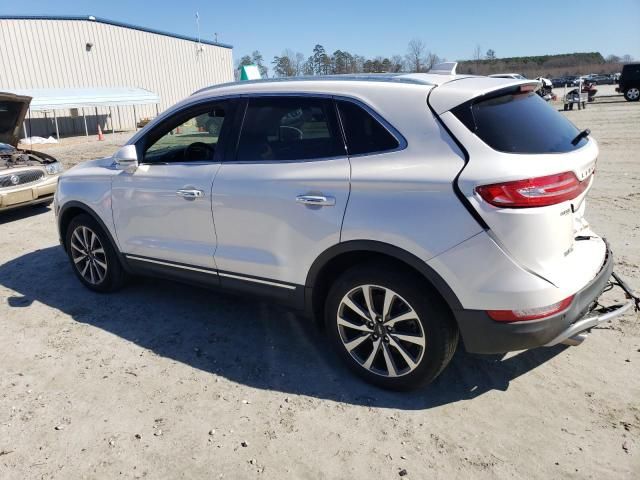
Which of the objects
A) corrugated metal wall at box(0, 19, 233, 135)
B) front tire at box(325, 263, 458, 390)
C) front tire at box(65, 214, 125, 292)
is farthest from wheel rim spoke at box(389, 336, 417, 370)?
corrugated metal wall at box(0, 19, 233, 135)

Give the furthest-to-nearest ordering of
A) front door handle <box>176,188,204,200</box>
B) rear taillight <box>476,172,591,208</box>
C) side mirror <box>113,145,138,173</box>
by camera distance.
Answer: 1. side mirror <box>113,145,138,173</box>
2. front door handle <box>176,188,204,200</box>
3. rear taillight <box>476,172,591,208</box>

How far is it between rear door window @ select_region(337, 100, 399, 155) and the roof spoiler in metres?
0.82

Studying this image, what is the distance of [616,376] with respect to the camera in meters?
3.18

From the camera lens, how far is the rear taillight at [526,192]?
249cm

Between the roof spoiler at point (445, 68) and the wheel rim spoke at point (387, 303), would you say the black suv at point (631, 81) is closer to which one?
the roof spoiler at point (445, 68)

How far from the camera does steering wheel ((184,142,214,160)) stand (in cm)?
379

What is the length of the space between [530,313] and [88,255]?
13.1 ft

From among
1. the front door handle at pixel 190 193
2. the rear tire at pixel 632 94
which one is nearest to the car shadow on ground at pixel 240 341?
the front door handle at pixel 190 193

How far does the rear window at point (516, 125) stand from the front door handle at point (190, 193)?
1.90m

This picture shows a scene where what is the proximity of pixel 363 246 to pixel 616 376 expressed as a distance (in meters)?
1.81

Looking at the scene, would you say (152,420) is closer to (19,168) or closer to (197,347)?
(197,347)

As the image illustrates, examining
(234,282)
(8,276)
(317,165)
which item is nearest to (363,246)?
(317,165)

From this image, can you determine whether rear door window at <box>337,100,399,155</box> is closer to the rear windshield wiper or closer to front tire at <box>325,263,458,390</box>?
front tire at <box>325,263,458,390</box>

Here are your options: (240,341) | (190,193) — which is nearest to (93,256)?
(190,193)
